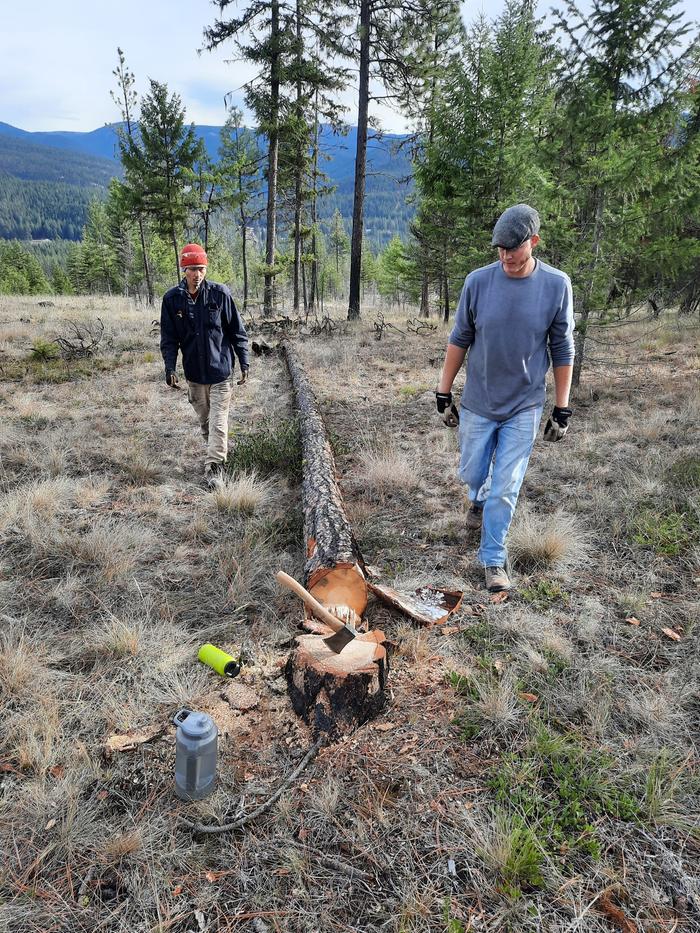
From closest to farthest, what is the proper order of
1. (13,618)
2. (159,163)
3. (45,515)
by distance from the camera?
(13,618) → (45,515) → (159,163)

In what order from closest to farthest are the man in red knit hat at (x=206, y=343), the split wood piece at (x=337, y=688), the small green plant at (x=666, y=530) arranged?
1. the split wood piece at (x=337, y=688)
2. the small green plant at (x=666, y=530)
3. the man in red knit hat at (x=206, y=343)

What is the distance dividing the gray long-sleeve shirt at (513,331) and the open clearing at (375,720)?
1216mm

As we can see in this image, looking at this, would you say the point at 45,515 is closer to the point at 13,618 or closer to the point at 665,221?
the point at 13,618

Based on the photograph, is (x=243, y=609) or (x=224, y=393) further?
(x=224, y=393)

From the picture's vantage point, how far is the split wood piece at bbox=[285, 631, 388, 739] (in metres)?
2.42

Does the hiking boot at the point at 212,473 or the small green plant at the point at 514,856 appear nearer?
the small green plant at the point at 514,856

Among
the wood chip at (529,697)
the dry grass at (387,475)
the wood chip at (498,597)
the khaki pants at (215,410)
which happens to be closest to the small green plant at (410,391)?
the dry grass at (387,475)

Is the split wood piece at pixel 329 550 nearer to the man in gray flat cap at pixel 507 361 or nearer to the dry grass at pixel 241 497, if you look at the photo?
the dry grass at pixel 241 497

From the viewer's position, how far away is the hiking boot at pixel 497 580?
137 inches

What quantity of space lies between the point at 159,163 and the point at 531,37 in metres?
16.8

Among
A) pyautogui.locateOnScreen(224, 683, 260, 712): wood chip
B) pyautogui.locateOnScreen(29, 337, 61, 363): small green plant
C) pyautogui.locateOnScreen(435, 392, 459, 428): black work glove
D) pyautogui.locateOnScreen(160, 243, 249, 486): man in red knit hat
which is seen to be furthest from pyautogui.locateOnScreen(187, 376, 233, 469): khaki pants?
pyautogui.locateOnScreen(29, 337, 61, 363): small green plant

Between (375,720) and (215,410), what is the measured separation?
3.75 metres

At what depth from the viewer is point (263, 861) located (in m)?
1.88

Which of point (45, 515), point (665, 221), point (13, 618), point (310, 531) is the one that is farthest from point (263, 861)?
point (665, 221)
